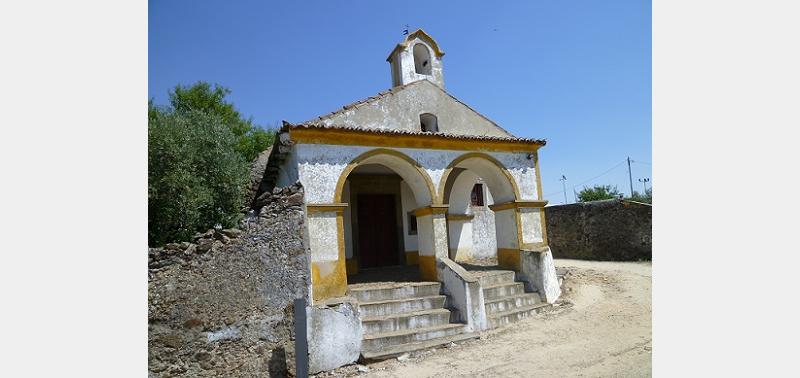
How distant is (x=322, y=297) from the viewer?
7734mm

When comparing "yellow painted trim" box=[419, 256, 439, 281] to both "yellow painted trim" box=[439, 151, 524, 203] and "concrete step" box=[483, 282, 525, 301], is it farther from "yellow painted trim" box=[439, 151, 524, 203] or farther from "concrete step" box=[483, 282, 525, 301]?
"yellow painted trim" box=[439, 151, 524, 203]

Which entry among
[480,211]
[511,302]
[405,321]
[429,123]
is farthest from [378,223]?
[405,321]

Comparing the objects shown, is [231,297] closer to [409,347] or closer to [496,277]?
[409,347]

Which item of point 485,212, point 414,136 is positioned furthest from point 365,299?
point 485,212

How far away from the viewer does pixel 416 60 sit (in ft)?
37.5

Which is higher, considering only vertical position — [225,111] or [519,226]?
[225,111]

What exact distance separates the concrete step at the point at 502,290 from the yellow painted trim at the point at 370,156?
2.35 metres

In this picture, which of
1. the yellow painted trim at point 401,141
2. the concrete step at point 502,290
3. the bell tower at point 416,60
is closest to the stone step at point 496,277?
the concrete step at point 502,290

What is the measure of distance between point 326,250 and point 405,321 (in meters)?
1.99

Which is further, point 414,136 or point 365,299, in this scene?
point 414,136

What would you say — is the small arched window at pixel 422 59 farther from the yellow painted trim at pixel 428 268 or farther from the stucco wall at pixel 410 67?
the yellow painted trim at pixel 428 268

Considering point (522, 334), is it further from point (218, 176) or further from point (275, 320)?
point (218, 176)

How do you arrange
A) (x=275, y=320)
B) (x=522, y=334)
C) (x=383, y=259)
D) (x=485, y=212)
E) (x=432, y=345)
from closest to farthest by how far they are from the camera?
(x=275, y=320) < (x=432, y=345) < (x=522, y=334) < (x=383, y=259) < (x=485, y=212)

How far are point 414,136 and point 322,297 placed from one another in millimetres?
3939
